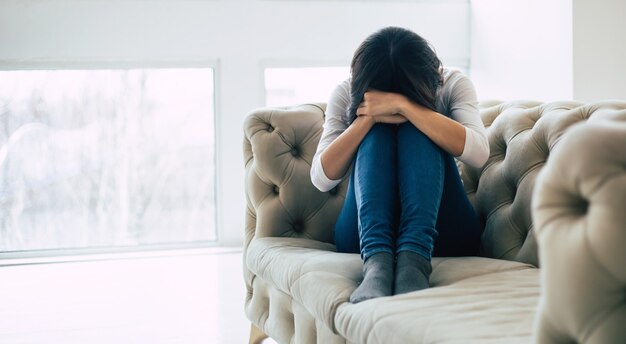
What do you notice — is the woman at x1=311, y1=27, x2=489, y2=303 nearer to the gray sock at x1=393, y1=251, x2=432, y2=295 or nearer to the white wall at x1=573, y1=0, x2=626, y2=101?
the gray sock at x1=393, y1=251, x2=432, y2=295

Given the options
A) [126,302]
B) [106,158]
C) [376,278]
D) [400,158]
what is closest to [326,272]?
[376,278]

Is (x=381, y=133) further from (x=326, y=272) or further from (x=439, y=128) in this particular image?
(x=326, y=272)

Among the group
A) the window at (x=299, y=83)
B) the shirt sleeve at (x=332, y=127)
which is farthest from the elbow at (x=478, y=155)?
the window at (x=299, y=83)

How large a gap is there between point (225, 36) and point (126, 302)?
2.74 meters

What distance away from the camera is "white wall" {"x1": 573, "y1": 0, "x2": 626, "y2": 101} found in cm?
514

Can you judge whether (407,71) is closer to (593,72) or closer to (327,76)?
(593,72)

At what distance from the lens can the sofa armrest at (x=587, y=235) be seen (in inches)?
30.2

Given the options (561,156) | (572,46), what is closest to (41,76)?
(572,46)

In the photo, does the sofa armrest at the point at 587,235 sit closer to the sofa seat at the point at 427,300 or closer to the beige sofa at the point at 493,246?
the beige sofa at the point at 493,246

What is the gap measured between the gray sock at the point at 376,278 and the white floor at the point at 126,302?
120cm

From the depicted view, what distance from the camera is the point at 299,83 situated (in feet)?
19.8

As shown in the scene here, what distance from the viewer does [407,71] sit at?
1.98 meters

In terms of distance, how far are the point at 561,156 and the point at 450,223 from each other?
1.06 meters

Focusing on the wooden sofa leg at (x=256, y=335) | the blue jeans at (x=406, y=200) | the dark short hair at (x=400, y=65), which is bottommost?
the wooden sofa leg at (x=256, y=335)
